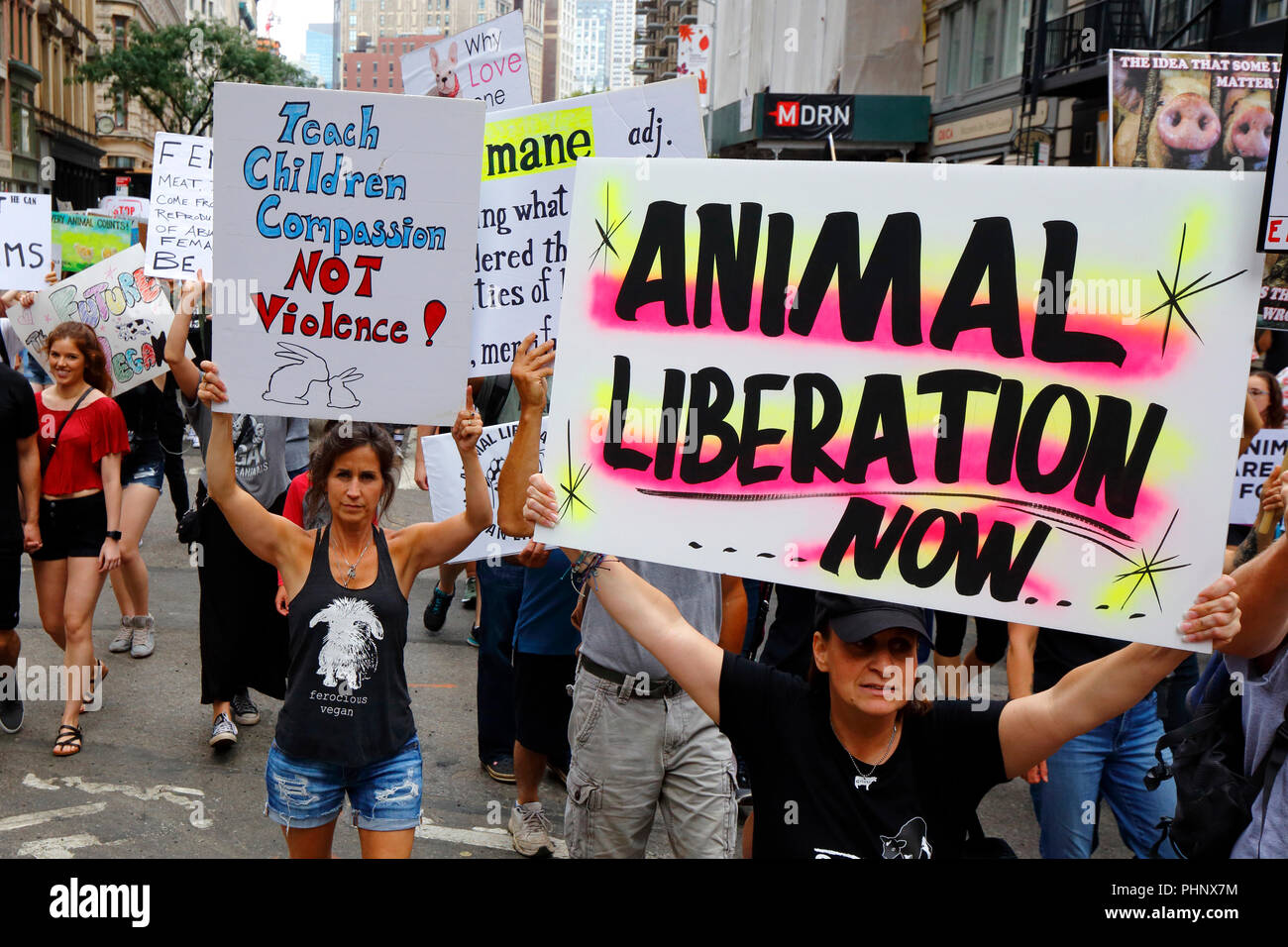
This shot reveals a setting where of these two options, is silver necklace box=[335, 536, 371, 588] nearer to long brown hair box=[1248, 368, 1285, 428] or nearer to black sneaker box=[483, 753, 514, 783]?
black sneaker box=[483, 753, 514, 783]

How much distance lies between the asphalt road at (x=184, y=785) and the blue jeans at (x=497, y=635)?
15.0 inches

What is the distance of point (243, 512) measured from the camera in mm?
3451

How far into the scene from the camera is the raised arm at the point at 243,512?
3.40 m

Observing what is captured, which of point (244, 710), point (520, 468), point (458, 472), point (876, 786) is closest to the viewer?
point (876, 786)

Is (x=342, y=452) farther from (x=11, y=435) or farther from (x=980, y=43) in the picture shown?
(x=980, y=43)

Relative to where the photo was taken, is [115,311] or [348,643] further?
[115,311]

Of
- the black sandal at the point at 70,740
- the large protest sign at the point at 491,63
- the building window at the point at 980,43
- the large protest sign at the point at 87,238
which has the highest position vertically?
the building window at the point at 980,43

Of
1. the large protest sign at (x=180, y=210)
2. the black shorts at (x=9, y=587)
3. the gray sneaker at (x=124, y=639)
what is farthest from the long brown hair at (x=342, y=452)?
the gray sneaker at (x=124, y=639)

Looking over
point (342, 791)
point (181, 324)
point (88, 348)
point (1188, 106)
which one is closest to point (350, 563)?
point (342, 791)

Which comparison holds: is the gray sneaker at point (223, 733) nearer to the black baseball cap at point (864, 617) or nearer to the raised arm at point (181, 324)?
the raised arm at point (181, 324)

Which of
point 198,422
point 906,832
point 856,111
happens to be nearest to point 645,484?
point 906,832

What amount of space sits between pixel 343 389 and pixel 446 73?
4.13m

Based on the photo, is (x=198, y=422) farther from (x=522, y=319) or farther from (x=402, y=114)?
(x=402, y=114)
